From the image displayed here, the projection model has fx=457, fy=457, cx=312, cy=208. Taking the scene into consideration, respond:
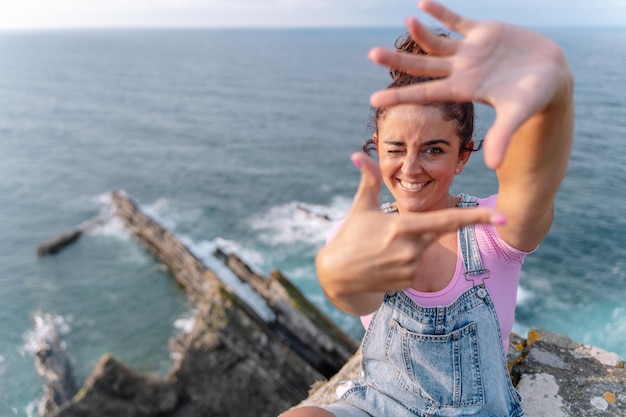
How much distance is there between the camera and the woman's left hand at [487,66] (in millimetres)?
2406

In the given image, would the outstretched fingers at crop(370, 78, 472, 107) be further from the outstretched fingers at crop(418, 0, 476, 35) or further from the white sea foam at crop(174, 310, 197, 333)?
the white sea foam at crop(174, 310, 197, 333)

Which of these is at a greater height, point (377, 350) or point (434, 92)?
point (434, 92)

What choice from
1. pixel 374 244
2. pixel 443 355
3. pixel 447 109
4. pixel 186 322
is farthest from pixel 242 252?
pixel 374 244

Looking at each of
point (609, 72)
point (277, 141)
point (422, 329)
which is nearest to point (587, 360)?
point (422, 329)

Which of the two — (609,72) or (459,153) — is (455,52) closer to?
(459,153)

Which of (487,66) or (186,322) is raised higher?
(487,66)

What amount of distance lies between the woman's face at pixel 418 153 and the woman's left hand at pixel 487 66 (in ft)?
2.82

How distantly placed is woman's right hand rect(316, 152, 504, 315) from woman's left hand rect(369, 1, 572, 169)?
0.55 metres

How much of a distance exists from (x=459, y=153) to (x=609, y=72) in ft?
314

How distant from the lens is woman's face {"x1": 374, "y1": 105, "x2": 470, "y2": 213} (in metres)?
3.40

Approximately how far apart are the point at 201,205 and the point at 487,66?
41.4 meters

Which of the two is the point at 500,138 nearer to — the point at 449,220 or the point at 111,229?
the point at 449,220

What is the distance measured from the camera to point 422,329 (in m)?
3.68

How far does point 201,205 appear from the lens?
42.3m
